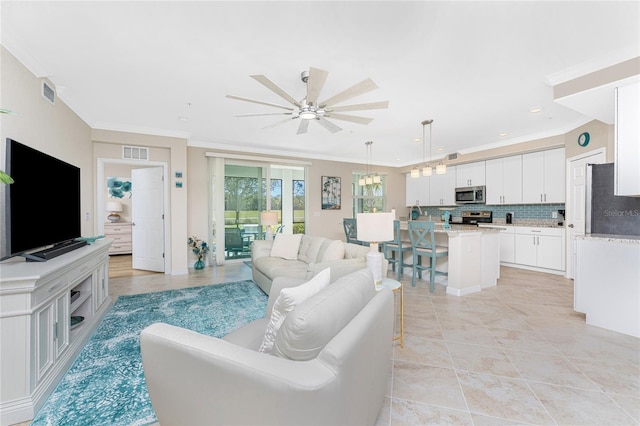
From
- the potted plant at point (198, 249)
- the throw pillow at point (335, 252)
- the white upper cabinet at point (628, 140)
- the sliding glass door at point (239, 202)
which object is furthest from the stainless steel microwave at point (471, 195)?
the potted plant at point (198, 249)

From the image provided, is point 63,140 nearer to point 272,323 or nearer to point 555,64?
point 272,323

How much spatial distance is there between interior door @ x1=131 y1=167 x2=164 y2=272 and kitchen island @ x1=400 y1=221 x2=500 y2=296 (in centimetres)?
468

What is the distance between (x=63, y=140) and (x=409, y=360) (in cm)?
443

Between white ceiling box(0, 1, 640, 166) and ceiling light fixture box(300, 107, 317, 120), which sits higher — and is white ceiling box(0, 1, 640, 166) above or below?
above

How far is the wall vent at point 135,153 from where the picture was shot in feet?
15.0

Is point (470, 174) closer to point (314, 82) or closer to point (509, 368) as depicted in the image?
point (509, 368)

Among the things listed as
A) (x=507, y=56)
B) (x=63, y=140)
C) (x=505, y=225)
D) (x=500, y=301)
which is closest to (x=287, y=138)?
(x=63, y=140)

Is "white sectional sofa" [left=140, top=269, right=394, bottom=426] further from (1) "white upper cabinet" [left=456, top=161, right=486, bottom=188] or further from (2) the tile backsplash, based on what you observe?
(1) "white upper cabinet" [left=456, top=161, right=486, bottom=188]

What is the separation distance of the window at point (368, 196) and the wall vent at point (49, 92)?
5.89m

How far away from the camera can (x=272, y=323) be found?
1.31 metres

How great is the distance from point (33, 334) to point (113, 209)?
21.4 ft

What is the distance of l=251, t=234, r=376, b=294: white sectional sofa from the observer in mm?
3076

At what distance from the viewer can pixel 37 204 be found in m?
2.21

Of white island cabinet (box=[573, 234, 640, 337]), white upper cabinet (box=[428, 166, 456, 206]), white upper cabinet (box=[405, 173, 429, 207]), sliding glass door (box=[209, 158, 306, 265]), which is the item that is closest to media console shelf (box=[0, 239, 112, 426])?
sliding glass door (box=[209, 158, 306, 265])
